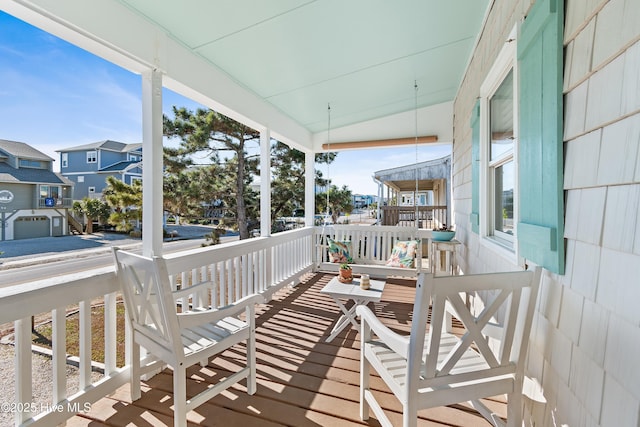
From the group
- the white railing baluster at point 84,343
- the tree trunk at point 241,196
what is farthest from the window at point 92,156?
the tree trunk at point 241,196

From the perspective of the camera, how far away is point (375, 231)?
503 centimetres

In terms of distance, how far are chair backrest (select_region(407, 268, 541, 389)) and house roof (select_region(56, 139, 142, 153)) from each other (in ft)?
6.76

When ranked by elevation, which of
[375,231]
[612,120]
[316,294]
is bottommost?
[316,294]

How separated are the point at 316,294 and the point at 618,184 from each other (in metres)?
3.69

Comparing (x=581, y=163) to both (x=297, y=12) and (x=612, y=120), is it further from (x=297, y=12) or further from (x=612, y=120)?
(x=297, y=12)

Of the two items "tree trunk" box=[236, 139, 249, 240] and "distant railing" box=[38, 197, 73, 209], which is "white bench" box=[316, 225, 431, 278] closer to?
"tree trunk" box=[236, 139, 249, 240]

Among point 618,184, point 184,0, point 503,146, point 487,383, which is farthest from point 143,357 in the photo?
point 503,146

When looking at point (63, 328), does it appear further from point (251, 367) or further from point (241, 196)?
Result: point (241, 196)

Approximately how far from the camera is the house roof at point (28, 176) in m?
1.50

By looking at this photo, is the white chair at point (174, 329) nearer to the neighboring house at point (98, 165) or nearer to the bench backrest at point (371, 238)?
the neighboring house at point (98, 165)

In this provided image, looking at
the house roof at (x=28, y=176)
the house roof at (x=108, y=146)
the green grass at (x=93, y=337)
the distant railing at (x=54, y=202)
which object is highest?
the house roof at (x=108, y=146)

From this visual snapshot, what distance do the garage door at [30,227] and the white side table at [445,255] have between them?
329cm

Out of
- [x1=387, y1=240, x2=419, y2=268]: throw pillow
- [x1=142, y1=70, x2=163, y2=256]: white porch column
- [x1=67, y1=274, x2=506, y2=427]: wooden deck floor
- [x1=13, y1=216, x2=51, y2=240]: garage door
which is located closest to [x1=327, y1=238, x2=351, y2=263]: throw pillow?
[x1=387, y1=240, x2=419, y2=268]: throw pillow

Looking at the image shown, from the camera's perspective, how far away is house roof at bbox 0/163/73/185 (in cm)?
150
